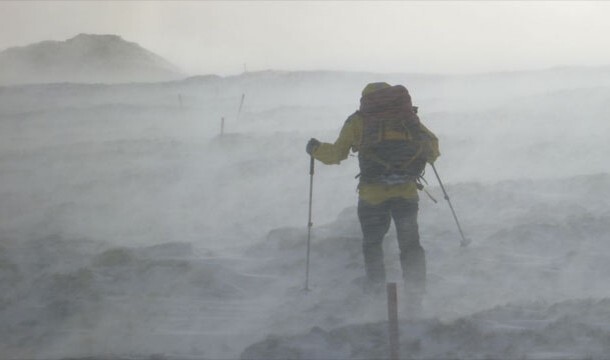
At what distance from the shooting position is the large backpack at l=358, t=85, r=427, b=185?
314 inches

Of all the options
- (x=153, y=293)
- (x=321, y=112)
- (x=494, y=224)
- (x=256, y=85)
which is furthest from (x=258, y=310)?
(x=256, y=85)

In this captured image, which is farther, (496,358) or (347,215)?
(347,215)

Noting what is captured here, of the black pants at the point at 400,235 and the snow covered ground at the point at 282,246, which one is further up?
the black pants at the point at 400,235

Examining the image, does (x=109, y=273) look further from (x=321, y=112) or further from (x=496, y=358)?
(x=321, y=112)

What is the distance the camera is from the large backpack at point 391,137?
314 inches

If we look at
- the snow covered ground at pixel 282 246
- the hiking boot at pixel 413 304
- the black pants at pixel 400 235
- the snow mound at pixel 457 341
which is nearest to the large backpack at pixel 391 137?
the black pants at pixel 400 235

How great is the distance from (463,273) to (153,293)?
3264 millimetres

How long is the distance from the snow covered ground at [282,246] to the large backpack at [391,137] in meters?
1.25

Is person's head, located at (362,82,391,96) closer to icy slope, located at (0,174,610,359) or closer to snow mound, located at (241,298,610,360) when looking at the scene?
icy slope, located at (0,174,610,359)

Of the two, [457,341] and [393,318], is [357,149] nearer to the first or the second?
[457,341]

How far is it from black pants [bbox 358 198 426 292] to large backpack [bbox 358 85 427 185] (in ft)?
0.84

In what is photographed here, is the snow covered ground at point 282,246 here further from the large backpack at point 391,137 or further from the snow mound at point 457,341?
the large backpack at point 391,137

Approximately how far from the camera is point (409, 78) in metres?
42.8

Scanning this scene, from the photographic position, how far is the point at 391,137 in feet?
26.2
